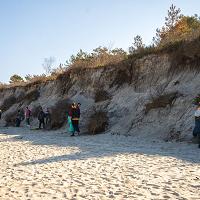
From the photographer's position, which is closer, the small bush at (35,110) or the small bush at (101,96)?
the small bush at (101,96)

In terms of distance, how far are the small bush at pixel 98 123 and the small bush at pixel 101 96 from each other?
279cm

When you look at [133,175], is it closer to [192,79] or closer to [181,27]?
[192,79]

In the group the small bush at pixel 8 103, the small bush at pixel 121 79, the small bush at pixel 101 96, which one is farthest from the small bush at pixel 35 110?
the small bush at pixel 121 79

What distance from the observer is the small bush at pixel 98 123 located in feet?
70.5

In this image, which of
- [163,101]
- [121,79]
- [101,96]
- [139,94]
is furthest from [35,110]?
[163,101]

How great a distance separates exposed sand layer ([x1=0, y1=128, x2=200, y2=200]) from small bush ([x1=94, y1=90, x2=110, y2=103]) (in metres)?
11.8

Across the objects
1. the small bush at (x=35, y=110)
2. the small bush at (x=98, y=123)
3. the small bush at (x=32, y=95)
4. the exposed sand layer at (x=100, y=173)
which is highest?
the small bush at (x=32, y=95)

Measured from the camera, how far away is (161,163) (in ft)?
34.6

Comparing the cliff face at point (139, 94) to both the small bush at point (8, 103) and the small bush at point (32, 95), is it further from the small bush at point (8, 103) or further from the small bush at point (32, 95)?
the small bush at point (8, 103)

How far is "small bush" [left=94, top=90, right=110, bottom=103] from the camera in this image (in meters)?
25.9

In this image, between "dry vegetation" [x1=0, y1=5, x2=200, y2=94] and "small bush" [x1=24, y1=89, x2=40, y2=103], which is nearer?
"dry vegetation" [x1=0, y1=5, x2=200, y2=94]

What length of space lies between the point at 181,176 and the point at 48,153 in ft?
19.5

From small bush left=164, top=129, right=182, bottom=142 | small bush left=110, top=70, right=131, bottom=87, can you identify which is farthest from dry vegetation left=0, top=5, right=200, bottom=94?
small bush left=164, top=129, right=182, bottom=142

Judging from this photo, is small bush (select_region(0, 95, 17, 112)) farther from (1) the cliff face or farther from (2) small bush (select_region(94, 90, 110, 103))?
(2) small bush (select_region(94, 90, 110, 103))
